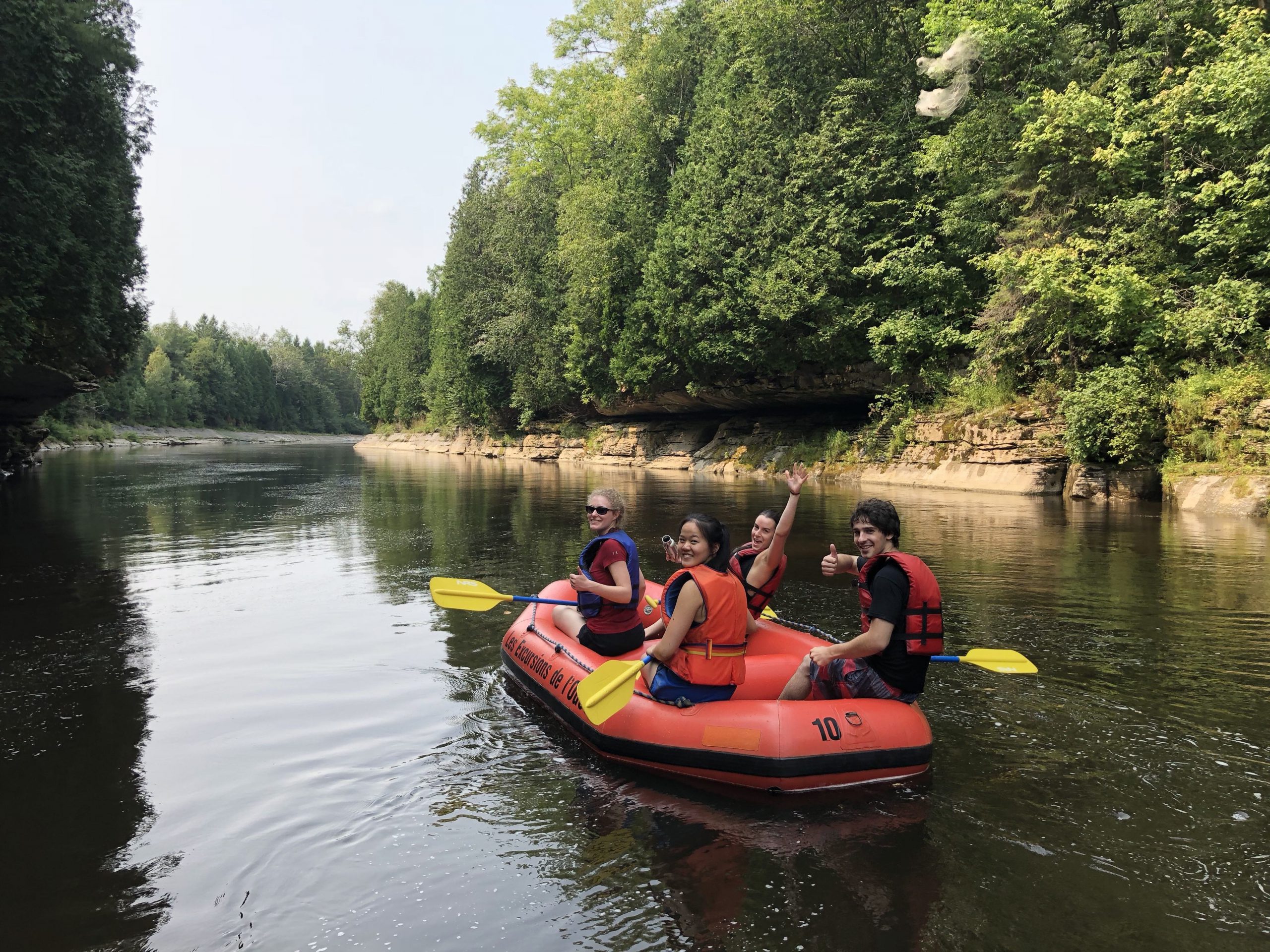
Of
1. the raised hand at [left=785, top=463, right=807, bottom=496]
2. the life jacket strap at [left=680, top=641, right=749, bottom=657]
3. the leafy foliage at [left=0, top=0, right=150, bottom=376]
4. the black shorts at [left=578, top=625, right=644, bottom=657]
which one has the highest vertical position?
the leafy foliage at [left=0, top=0, right=150, bottom=376]

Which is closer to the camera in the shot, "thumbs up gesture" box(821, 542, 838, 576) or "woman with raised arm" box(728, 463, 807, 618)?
"thumbs up gesture" box(821, 542, 838, 576)

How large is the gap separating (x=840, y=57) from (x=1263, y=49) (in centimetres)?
1233

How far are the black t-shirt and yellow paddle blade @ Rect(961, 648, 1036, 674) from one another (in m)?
0.93

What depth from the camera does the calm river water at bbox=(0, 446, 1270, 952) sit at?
310 cm

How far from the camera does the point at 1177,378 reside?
15.3m

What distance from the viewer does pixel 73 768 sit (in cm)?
450

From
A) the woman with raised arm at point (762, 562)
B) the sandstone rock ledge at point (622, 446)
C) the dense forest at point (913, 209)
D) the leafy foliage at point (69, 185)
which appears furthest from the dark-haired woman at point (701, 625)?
the sandstone rock ledge at point (622, 446)

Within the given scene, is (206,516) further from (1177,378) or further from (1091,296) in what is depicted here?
(1177,378)

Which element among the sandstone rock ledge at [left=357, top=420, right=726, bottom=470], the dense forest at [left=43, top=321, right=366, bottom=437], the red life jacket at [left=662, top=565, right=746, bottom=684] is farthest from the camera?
the dense forest at [left=43, top=321, right=366, bottom=437]

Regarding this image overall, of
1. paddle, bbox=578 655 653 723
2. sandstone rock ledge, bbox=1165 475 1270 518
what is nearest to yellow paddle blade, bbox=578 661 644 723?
paddle, bbox=578 655 653 723

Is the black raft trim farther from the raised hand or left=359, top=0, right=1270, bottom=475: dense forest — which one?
left=359, top=0, right=1270, bottom=475: dense forest

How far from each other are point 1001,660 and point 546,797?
2.94 metres

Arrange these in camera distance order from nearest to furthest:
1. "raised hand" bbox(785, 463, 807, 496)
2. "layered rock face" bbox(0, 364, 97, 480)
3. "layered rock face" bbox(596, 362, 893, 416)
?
"raised hand" bbox(785, 463, 807, 496) < "layered rock face" bbox(0, 364, 97, 480) < "layered rock face" bbox(596, 362, 893, 416)

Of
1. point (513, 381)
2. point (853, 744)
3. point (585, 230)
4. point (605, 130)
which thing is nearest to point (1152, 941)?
point (853, 744)
